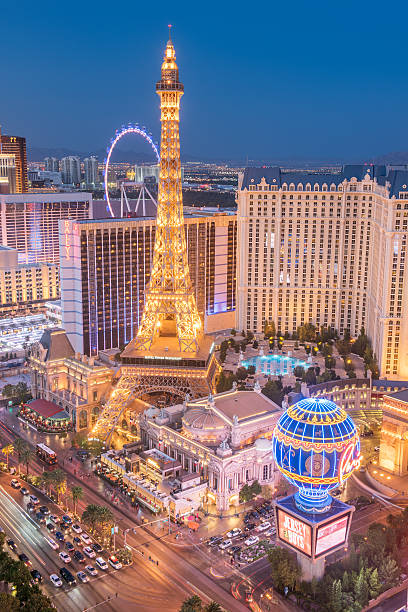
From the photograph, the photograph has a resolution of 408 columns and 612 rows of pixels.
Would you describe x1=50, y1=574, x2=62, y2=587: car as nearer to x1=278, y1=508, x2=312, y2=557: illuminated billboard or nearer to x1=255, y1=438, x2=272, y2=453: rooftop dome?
x1=278, y1=508, x2=312, y2=557: illuminated billboard

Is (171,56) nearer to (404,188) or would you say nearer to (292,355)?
(404,188)

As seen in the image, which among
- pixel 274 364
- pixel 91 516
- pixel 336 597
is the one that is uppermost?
pixel 274 364

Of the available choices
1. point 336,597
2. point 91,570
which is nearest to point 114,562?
point 91,570

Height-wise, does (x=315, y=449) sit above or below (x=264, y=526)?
above

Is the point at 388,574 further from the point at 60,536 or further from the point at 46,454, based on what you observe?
the point at 46,454

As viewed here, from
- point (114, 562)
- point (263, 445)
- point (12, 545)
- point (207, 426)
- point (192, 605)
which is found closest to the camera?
point (192, 605)

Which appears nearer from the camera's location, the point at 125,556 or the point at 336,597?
the point at 336,597

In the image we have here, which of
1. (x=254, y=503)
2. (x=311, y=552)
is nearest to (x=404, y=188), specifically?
(x=254, y=503)
